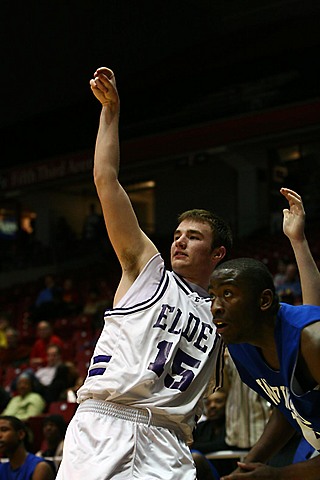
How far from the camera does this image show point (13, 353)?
484 inches

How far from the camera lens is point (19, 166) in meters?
18.3

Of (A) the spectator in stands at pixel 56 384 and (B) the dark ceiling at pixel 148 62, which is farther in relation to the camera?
(B) the dark ceiling at pixel 148 62

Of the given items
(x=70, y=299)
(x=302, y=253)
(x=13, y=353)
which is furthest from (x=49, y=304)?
(x=302, y=253)

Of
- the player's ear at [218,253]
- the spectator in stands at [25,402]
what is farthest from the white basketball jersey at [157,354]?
the spectator in stands at [25,402]

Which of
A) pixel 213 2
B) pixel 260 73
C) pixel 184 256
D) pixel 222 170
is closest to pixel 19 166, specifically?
pixel 222 170

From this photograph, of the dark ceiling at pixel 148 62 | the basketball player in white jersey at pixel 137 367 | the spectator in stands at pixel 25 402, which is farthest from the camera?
the dark ceiling at pixel 148 62

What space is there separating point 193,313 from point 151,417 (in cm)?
47

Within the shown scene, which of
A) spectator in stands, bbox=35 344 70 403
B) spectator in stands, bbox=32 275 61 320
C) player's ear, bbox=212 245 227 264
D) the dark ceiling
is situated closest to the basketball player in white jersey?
player's ear, bbox=212 245 227 264

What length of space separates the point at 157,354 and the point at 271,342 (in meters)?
0.45

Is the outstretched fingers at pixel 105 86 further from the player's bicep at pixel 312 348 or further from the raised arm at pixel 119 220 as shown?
the player's bicep at pixel 312 348

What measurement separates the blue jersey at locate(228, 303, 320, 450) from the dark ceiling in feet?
21.7

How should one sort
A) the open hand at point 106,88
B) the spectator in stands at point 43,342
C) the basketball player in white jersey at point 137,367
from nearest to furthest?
the basketball player in white jersey at point 137,367, the open hand at point 106,88, the spectator in stands at point 43,342

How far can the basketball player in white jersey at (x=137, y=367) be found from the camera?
9.53 ft

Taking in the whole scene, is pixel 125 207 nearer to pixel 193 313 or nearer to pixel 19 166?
pixel 193 313
